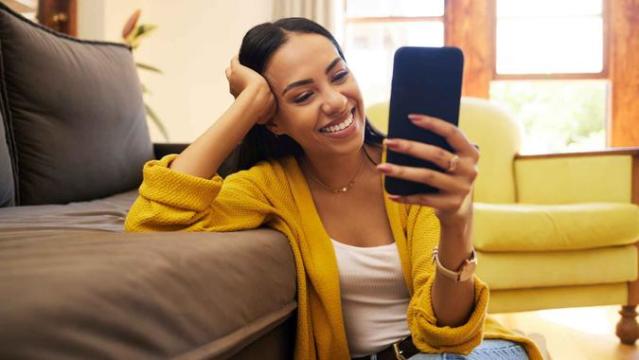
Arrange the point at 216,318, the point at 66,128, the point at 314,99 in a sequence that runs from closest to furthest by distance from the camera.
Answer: the point at 216,318 < the point at 314,99 < the point at 66,128

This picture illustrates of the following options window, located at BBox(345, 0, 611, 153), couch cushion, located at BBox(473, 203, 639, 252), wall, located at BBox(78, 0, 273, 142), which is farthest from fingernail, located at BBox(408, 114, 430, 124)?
window, located at BBox(345, 0, 611, 153)

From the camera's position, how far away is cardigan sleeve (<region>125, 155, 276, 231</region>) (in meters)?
0.91

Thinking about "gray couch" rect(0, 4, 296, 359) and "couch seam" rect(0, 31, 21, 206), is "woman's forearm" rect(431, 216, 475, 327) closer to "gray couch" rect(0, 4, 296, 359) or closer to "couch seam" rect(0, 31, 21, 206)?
"gray couch" rect(0, 4, 296, 359)

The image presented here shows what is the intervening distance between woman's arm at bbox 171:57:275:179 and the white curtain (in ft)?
8.44

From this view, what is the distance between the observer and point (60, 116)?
1520 mm

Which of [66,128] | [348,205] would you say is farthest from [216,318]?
[66,128]

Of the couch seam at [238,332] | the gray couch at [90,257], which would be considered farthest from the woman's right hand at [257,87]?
the couch seam at [238,332]

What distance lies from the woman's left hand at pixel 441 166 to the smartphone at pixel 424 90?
0.02 m

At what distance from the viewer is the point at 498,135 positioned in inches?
105

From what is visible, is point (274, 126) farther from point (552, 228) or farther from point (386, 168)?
point (552, 228)

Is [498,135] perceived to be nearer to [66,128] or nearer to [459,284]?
[66,128]

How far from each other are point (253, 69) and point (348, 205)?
0.99ft

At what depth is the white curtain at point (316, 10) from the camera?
352 centimetres

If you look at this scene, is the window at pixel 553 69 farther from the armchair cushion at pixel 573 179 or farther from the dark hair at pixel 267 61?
the dark hair at pixel 267 61
